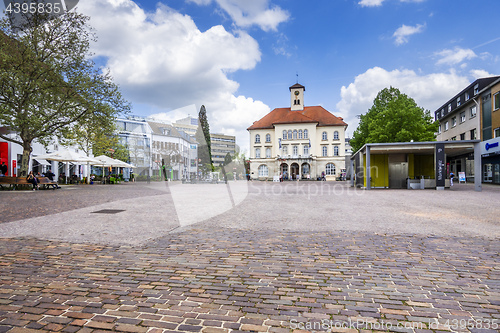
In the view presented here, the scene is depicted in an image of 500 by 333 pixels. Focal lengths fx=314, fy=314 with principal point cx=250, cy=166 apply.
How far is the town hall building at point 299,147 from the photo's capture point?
6381cm

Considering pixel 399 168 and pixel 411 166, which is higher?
pixel 411 166

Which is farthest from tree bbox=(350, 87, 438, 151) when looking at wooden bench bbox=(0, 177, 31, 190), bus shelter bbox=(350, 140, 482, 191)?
wooden bench bbox=(0, 177, 31, 190)

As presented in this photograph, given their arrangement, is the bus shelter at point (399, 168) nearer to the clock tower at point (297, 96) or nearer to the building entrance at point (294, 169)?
the building entrance at point (294, 169)

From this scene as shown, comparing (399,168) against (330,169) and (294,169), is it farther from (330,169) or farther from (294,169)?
(294,169)

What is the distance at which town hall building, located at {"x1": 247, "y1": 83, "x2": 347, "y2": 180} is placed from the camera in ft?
209

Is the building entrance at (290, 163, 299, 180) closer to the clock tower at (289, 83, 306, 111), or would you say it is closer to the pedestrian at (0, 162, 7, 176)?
the clock tower at (289, 83, 306, 111)

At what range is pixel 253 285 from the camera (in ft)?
11.9

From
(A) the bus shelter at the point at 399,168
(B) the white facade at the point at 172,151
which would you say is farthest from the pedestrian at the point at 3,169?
(B) the white facade at the point at 172,151

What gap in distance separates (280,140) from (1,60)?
5045cm

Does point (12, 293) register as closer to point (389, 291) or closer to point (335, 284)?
point (335, 284)

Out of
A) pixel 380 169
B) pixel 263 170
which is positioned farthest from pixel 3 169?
pixel 263 170

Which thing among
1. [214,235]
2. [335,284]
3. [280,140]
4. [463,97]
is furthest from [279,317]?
[280,140]

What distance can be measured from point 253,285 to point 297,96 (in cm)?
6971

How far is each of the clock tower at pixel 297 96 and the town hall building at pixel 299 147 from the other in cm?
251
